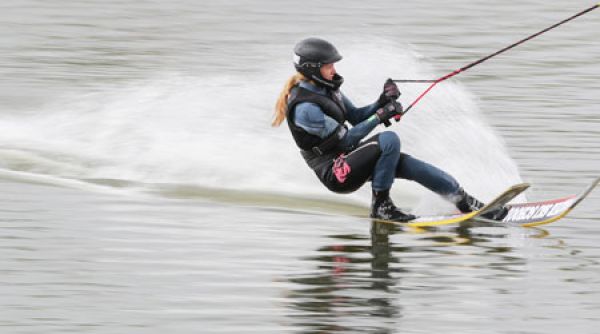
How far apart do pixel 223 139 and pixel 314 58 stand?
439 cm

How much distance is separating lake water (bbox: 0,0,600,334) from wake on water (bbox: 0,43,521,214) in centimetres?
4

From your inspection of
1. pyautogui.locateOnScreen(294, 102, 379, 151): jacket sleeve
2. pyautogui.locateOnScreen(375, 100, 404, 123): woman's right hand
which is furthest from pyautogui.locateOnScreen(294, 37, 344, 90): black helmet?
pyautogui.locateOnScreen(375, 100, 404, 123): woman's right hand

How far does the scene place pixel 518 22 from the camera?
33.9 metres

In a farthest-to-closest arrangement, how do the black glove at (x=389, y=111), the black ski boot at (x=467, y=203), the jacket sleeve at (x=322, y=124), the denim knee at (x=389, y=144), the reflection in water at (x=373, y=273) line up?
the black ski boot at (x=467, y=203) → the denim knee at (x=389, y=144) → the jacket sleeve at (x=322, y=124) → the black glove at (x=389, y=111) → the reflection in water at (x=373, y=273)

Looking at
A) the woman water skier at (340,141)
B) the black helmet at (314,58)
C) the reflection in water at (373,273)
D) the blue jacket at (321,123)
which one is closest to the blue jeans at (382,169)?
the woman water skier at (340,141)

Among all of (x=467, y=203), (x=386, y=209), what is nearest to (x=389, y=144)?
(x=386, y=209)

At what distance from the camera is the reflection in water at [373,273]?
9.42 meters

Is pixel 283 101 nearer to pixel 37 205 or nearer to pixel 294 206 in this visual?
pixel 294 206

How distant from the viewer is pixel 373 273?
10.9 meters

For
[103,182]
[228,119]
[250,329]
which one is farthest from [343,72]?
[250,329]

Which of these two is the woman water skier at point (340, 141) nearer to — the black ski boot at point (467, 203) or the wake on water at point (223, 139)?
the black ski boot at point (467, 203)

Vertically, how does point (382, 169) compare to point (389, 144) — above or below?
below

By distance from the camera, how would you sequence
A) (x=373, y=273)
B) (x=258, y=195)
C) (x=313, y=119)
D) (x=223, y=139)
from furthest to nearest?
(x=223, y=139) → (x=258, y=195) → (x=313, y=119) → (x=373, y=273)

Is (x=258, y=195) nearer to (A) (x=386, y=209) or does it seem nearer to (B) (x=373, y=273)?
(A) (x=386, y=209)
